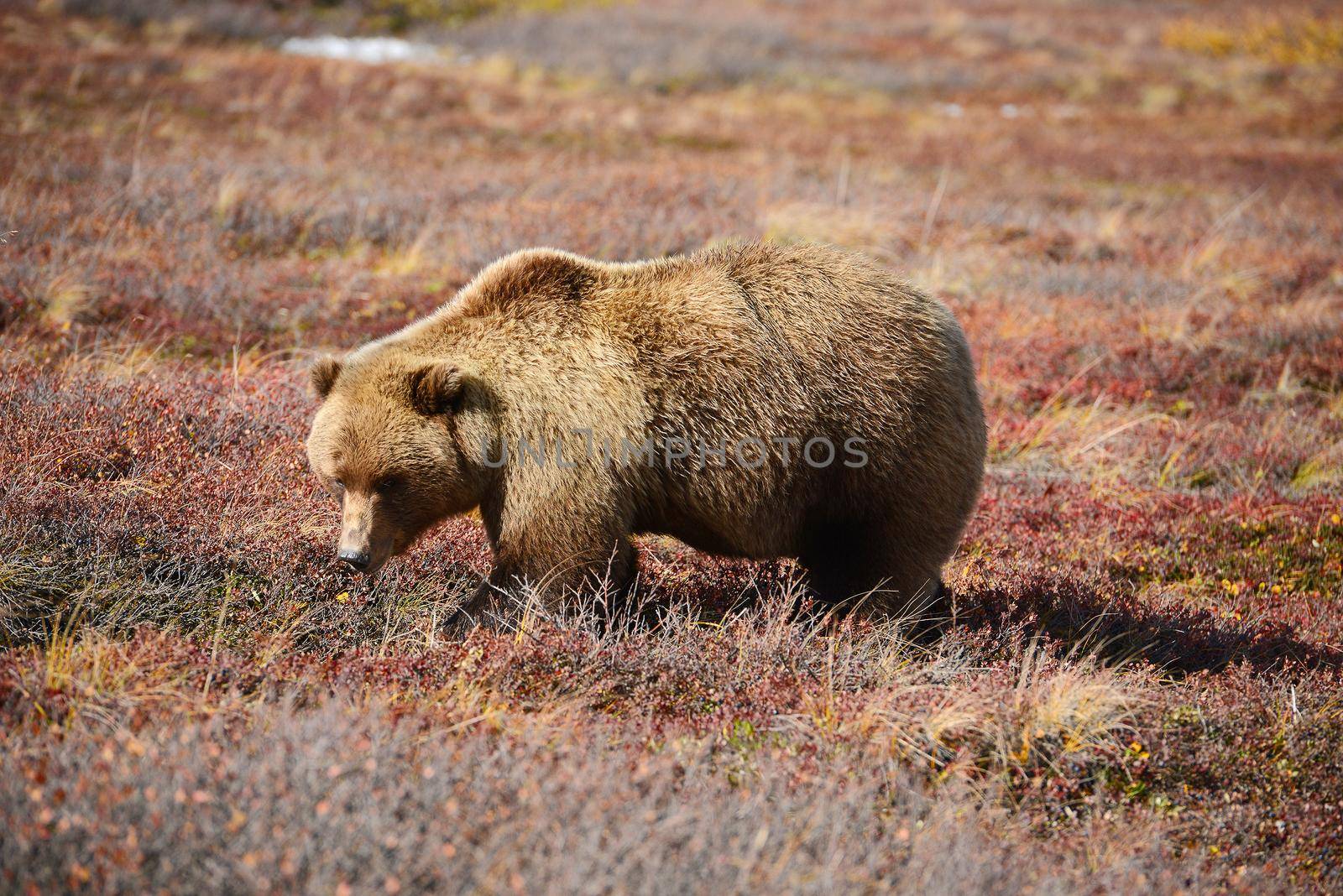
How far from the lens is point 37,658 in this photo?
3.80m

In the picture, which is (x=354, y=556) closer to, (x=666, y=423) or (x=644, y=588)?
(x=666, y=423)

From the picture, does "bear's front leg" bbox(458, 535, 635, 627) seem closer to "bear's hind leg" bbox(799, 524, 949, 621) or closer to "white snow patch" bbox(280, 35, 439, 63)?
"bear's hind leg" bbox(799, 524, 949, 621)

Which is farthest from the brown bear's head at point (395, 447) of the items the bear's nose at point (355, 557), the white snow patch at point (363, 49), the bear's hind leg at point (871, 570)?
the white snow patch at point (363, 49)

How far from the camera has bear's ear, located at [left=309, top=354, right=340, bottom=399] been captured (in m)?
4.50

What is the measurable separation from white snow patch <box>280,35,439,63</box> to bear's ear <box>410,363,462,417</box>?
21880mm

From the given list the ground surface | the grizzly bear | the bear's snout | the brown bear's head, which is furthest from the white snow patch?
the bear's snout

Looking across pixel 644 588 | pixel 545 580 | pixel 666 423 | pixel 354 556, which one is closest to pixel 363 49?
pixel 644 588

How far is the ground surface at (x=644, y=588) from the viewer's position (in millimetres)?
3219

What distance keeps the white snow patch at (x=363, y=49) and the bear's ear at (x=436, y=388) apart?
21.9 metres

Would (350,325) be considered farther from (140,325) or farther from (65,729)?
(65,729)

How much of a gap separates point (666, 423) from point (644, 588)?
110 centimetres

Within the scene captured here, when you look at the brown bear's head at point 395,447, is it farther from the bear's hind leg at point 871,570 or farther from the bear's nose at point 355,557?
the bear's hind leg at point 871,570

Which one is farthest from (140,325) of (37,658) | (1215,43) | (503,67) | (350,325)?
(1215,43)

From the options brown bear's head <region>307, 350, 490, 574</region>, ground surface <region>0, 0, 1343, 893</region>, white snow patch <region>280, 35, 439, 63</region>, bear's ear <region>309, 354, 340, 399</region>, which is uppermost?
white snow patch <region>280, 35, 439, 63</region>
